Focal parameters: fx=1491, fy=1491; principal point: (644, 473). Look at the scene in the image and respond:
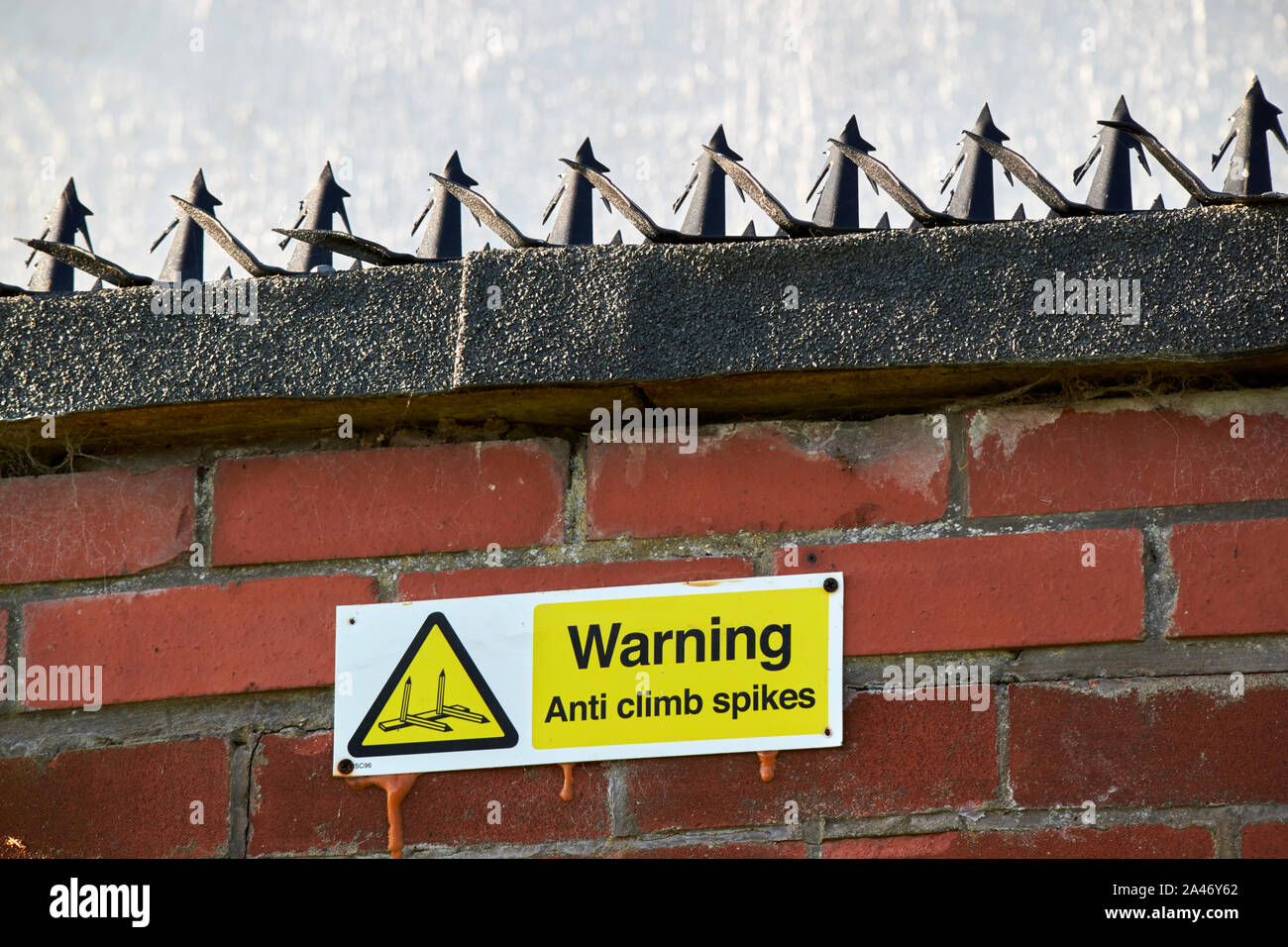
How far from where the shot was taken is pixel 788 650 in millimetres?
1434

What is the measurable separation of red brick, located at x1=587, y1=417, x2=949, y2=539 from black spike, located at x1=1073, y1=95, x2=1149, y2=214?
1.03 ft

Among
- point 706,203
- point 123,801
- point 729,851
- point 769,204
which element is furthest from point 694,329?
point 123,801

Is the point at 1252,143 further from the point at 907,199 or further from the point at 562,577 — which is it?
the point at 562,577

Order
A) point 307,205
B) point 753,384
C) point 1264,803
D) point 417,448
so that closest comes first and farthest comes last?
point 1264,803
point 753,384
point 417,448
point 307,205

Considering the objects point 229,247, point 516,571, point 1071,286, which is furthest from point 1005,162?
point 229,247

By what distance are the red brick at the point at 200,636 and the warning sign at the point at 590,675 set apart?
0.03 metres

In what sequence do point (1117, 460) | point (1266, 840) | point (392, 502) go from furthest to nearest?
point (392, 502)
point (1117, 460)
point (1266, 840)

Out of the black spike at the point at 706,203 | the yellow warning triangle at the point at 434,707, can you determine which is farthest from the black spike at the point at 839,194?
the yellow warning triangle at the point at 434,707

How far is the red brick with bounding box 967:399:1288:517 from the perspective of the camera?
1.40 m

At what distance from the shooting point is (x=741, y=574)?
4.80 feet

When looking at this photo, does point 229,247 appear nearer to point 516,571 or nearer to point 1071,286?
point 516,571

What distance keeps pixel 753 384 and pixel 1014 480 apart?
27 cm

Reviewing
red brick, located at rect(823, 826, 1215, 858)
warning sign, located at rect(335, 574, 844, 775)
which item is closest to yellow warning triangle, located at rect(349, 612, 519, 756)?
warning sign, located at rect(335, 574, 844, 775)

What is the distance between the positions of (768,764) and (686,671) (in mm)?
117
